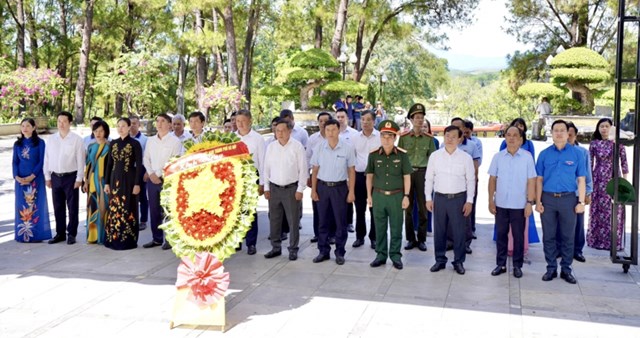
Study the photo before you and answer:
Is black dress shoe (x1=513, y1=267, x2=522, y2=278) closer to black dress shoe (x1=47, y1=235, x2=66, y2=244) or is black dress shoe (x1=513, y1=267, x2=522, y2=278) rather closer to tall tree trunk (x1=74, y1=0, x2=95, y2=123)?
black dress shoe (x1=47, y1=235, x2=66, y2=244)

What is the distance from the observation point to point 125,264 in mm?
6672

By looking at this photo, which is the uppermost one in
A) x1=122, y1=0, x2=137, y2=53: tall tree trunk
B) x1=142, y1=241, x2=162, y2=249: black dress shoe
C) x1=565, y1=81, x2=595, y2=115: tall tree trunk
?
x1=122, y1=0, x2=137, y2=53: tall tree trunk

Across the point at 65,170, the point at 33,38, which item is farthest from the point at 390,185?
the point at 33,38

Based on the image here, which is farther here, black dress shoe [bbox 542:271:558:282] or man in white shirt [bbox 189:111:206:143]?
man in white shirt [bbox 189:111:206:143]

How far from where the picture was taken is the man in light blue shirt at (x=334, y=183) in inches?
266

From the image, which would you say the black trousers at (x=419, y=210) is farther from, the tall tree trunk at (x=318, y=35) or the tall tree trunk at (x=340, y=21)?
the tall tree trunk at (x=318, y=35)

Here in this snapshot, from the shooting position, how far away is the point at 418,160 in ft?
23.6

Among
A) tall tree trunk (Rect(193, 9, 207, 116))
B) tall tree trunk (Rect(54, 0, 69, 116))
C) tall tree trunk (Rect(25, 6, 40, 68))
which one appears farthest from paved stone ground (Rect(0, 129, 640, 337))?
tall tree trunk (Rect(54, 0, 69, 116))

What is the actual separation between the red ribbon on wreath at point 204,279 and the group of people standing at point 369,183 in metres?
1.92

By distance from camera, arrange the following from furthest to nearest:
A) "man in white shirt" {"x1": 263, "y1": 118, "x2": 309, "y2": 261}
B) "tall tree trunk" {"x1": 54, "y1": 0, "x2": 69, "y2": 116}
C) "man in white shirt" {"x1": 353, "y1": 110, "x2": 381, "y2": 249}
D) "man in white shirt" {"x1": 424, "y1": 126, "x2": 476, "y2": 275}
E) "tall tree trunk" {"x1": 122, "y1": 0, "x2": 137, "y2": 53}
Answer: "tall tree trunk" {"x1": 54, "y1": 0, "x2": 69, "y2": 116} < "tall tree trunk" {"x1": 122, "y1": 0, "x2": 137, "y2": 53} < "man in white shirt" {"x1": 353, "y1": 110, "x2": 381, "y2": 249} < "man in white shirt" {"x1": 263, "y1": 118, "x2": 309, "y2": 261} < "man in white shirt" {"x1": 424, "y1": 126, "x2": 476, "y2": 275}

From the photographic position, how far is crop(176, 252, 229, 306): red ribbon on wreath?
4.82 m

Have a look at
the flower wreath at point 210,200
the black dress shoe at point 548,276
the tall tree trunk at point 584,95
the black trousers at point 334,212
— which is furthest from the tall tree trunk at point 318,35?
the flower wreath at point 210,200

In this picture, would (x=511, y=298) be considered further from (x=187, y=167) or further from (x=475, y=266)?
(x=187, y=167)

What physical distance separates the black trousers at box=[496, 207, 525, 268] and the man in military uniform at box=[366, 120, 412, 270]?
0.92 metres
